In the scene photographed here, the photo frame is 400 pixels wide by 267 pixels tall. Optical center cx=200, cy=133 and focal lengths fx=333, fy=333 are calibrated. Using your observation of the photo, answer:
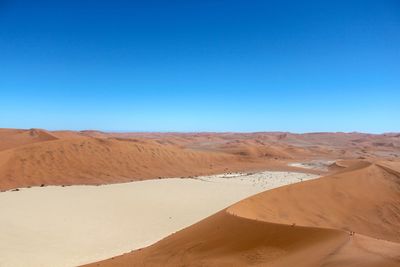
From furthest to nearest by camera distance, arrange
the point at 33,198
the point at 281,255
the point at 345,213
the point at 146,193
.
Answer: the point at 146,193
the point at 33,198
the point at 345,213
the point at 281,255

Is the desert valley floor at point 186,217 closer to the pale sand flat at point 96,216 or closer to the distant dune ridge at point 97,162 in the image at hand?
the pale sand flat at point 96,216

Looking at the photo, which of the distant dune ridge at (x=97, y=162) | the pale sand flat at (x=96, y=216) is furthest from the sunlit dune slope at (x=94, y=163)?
the pale sand flat at (x=96, y=216)

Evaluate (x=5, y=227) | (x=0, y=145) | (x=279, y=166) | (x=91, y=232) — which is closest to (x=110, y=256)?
(x=91, y=232)

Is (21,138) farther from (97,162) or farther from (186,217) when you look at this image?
(186,217)

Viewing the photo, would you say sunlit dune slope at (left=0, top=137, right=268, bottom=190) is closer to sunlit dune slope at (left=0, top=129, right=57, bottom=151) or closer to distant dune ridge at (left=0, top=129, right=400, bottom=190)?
distant dune ridge at (left=0, top=129, right=400, bottom=190)

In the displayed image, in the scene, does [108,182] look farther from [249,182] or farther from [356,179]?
[356,179]

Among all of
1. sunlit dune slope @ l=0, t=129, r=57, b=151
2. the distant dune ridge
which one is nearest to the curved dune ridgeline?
the distant dune ridge
